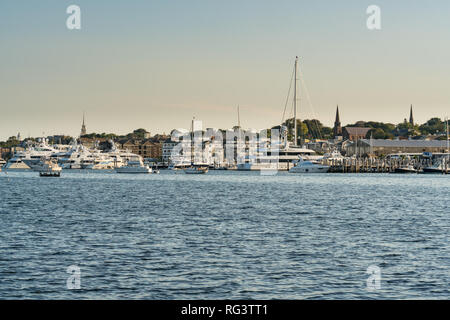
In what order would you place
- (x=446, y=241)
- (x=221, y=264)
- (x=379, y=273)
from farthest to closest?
1. (x=446, y=241)
2. (x=221, y=264)
3. (x=379, y=273)

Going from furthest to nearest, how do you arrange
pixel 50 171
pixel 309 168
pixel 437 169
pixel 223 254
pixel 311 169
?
pixel 437 169 → pixel 311 169 → pixel 309 168 → pixel 50 171 → pixel 223 254

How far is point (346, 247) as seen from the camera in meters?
30.3

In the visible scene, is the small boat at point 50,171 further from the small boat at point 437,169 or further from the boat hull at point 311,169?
the small boat at point 437,169

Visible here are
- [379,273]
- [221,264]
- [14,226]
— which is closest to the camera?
[379,273]

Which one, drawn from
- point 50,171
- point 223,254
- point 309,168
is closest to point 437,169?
point 309,168

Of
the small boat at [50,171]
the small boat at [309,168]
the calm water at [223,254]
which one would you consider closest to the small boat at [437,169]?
the small boat at [309,168]

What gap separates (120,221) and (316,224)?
519 inches

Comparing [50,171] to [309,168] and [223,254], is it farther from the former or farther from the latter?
[223,254]

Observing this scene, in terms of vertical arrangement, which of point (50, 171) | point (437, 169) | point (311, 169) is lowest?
point (437, 169)

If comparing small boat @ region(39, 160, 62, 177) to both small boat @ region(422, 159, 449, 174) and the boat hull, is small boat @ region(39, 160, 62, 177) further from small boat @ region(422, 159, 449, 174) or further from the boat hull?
small boat @ region(422, 159, 449, 174)
